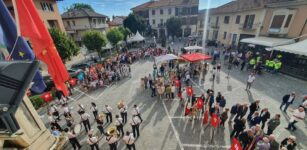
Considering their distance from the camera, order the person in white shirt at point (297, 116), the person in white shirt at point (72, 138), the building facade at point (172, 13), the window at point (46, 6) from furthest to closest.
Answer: the building facade at point (172, 13), the window at point (46, 6), the person in white shirt at point (297, 116), the person in white shirt at point (72, 138)

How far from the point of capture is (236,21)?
24.7 meters

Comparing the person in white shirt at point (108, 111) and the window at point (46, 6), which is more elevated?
the window at point (46, 6)

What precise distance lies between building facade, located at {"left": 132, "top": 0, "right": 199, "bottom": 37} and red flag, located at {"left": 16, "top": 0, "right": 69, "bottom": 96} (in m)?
40.6

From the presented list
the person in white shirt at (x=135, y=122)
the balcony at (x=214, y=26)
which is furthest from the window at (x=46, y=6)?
the balcony at (x=214, y=26)

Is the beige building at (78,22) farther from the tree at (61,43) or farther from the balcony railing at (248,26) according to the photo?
the balcony railing at (248,26)

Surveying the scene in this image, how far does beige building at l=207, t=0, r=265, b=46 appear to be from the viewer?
20.5 m

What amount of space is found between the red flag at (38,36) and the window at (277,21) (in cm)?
2231

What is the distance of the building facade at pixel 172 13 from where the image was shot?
4066 cm

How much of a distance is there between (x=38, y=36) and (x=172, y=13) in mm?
42571

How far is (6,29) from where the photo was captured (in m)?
3.50

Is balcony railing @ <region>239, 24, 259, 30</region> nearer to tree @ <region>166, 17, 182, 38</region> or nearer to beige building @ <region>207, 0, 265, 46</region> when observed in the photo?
beige building @ <region>207, 0, 265, 46</region>

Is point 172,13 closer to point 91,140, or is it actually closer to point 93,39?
point 93,39

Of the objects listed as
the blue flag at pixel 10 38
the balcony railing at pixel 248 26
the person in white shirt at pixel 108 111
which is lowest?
the person in white shirt at pixel 108 111

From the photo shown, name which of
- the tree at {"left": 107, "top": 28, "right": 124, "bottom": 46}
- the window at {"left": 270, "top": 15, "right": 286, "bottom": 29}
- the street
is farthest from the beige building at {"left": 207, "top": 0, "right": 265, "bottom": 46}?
the tree at {"left": 107, "top": 28, "right": 124, "bottom": 46}
